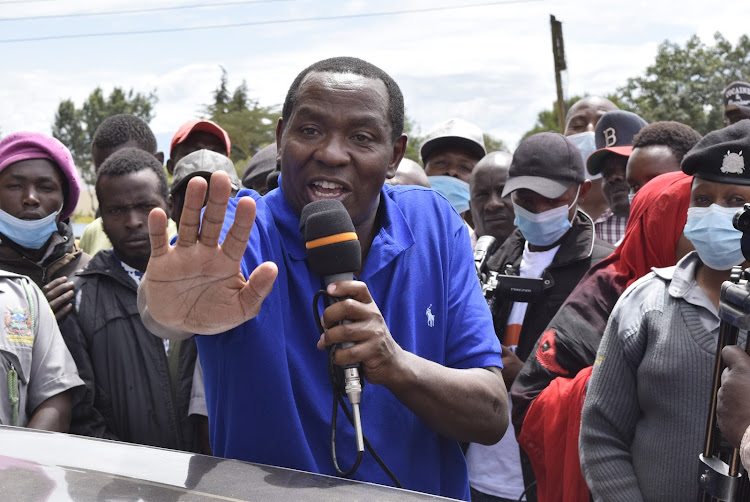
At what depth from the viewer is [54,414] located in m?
3.23

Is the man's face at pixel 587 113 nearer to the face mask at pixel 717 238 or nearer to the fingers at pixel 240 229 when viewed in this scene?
the face mask at pixel 717 238

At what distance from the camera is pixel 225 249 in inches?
71.9

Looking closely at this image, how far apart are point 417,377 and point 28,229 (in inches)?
108

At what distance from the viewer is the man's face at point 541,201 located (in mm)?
4219

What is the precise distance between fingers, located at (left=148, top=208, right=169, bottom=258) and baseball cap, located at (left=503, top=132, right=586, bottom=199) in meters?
2.71

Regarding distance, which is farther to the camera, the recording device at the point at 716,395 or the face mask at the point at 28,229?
the face mask at the point at 28,229

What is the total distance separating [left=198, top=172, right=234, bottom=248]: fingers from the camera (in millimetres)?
1740

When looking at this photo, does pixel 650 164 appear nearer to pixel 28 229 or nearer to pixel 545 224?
pixel 545 224

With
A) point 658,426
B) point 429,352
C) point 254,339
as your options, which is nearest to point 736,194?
point 658,426

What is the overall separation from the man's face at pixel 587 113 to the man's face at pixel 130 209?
5.01m

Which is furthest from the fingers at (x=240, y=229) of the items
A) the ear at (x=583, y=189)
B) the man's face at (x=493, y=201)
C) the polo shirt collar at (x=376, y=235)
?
the man's face at (x=493, y=201)

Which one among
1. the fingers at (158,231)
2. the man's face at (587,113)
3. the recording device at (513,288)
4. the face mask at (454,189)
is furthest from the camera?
the man's face at (587,113)

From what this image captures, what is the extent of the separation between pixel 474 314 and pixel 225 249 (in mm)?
830

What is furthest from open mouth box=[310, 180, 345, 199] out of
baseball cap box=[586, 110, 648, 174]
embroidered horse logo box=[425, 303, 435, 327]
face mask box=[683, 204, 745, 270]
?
baseball cap box=[586, 110, 648, 174]
